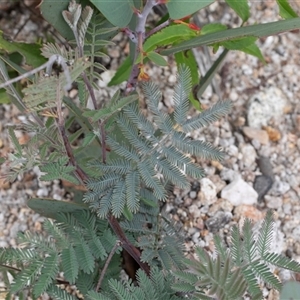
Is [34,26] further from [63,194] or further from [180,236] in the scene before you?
[180,236]

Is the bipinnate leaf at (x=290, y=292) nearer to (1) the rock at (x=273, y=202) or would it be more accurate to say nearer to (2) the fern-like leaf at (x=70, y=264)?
(2) the fern-like leaf at (x=70, y=264)

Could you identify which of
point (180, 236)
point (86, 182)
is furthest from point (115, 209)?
point (180, 236)

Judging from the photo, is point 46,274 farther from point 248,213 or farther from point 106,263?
point 248,213

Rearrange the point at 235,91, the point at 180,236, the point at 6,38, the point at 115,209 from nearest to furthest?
the point at 115,209, the point at 180,236, the point at 6,38, the point at 235,91

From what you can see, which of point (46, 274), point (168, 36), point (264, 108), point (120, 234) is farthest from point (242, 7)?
point (46, 274)

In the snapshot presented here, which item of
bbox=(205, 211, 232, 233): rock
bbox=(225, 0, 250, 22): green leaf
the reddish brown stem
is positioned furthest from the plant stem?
bbox=(225, 0, 250, 22): green leaf

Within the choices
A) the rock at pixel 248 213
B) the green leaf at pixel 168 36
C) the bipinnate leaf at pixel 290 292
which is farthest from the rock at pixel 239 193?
the bipinnate leaf at pixel 290 292
